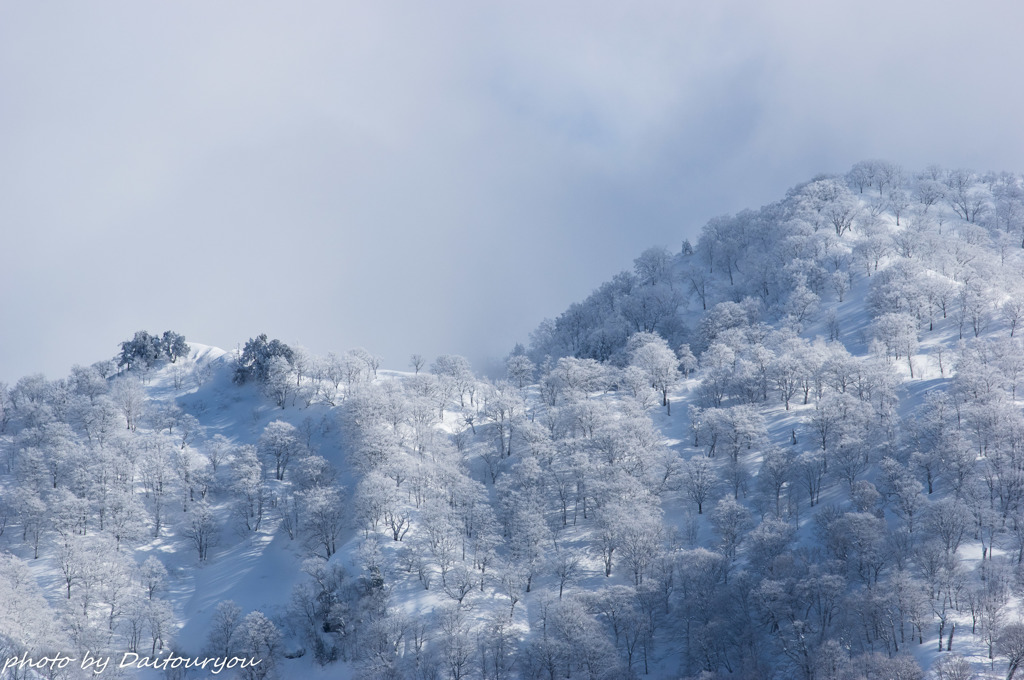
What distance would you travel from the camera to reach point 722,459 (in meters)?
144

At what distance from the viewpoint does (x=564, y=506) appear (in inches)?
5300

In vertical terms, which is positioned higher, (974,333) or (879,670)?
(974,333)

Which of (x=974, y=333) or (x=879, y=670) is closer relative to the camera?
(x=879, y=670)

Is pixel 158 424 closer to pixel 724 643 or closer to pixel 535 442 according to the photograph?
pixel 535 442

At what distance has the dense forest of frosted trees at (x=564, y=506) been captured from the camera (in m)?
106

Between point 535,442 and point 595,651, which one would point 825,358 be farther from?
point 595,651

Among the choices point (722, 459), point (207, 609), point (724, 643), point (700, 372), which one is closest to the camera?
point (724, 643)

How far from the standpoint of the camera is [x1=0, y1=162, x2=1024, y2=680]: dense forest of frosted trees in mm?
105938

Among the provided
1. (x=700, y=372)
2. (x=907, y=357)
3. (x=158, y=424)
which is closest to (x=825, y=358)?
(x=907, y=357)

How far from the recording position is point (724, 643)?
105m

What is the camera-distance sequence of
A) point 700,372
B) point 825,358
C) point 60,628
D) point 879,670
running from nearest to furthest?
point 879,670, point 60,628, point 825,358, point 700,372

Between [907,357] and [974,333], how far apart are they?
54.2 ft

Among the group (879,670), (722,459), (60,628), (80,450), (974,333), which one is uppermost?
(974,333)

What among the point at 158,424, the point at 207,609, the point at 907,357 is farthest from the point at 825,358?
the point at 158,424
